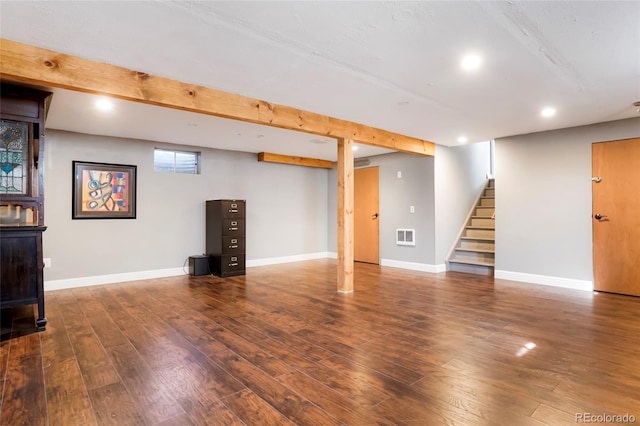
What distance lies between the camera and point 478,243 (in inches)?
250

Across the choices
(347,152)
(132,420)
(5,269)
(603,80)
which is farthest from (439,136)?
(5,269)

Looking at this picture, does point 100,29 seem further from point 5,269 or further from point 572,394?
point 572,394

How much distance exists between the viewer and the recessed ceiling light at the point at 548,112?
13.1ft

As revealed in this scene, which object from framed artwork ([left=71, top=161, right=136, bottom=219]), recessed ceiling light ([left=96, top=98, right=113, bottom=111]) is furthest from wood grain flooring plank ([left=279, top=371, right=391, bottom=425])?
framed artwork ([left=71, top=161, right=136, bottom=219])

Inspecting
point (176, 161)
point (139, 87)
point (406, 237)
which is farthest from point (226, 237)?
point (406, 237)

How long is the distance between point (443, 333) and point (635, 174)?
3.62 meters

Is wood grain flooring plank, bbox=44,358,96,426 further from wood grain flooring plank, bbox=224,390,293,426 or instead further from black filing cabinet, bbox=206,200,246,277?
black filing cabinet, bbox=206,200,246,277

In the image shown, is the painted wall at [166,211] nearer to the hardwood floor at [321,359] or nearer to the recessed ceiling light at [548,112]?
the hardwood floor at [321,359]

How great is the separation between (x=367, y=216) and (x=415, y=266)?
149 centimetres

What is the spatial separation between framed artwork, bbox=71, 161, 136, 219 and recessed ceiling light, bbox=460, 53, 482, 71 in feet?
16.1

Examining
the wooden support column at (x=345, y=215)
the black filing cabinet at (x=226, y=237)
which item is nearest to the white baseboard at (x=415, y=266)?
the wooden support column at (x=345, y=215)

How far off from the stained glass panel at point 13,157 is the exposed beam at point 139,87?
3.82 ft

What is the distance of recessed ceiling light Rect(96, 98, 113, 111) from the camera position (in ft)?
11.7

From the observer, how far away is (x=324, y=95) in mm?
3475
